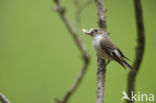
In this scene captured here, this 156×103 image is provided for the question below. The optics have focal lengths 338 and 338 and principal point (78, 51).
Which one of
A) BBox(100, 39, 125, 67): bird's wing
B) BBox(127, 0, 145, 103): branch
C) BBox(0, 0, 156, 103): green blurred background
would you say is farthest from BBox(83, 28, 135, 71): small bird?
BBox(0, 0, 156, 103): green blurred background

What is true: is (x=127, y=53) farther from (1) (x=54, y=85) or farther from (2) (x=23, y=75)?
(2) (x=23, y=75)

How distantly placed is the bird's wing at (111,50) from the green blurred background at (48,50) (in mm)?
1264

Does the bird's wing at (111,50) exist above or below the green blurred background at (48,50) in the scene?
below

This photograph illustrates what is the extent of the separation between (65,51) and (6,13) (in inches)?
25.8

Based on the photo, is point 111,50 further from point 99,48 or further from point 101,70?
point 101,70

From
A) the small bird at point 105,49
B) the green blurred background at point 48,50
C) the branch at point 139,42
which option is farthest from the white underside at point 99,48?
the green blurred background at point 48,50

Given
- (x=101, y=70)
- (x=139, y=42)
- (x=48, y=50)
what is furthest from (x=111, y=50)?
(x=48, y=50)

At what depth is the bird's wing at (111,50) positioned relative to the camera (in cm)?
174

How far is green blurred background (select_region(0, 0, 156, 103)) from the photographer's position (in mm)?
3084

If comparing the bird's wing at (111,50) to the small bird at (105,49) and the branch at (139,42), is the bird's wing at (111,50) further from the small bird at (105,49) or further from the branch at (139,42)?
the branch at (139,42)

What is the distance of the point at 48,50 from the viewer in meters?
3.17

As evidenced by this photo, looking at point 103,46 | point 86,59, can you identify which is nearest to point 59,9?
point 86,59

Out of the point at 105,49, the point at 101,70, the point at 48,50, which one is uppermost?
the point at 48,50

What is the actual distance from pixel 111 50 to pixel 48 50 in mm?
1466
